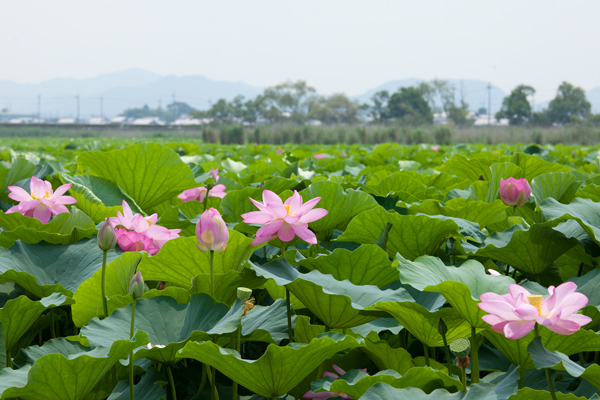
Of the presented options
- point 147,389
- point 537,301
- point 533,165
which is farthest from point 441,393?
point 533,165

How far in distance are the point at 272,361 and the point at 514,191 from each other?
86cm

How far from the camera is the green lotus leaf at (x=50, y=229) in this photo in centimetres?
93

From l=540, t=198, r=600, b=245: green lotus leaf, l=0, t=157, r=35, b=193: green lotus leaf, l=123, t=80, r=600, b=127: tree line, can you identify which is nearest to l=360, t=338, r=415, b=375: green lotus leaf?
l=540, t=198, r=600, b=245: green lotus leaf

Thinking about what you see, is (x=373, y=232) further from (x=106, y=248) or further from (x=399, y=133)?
(x=399, y=133)

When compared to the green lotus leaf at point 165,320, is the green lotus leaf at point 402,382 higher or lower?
lower

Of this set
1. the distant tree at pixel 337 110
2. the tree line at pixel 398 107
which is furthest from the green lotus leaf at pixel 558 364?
the distant tree at pixel 337 110

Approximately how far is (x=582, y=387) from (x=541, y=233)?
30 centimetres

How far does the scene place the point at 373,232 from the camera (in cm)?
101

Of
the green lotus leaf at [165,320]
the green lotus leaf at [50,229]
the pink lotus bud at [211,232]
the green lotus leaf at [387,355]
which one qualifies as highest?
the pink lotus bud at [211,232]

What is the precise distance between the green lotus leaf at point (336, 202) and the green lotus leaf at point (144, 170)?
0.44 meters

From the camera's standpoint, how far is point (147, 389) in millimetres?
647

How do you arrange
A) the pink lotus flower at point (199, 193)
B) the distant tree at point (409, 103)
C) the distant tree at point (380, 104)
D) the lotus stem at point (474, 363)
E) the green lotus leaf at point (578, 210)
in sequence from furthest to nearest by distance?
the distant tree at point (380, 104) → the distant tree at point (409, 103) → the pink lotus flower at point (199, 193) → the green lotus leaf at point (578, 210) → the lotus stem at point (474, 363)

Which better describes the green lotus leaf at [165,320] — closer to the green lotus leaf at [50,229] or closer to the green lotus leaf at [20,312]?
the green lotus leaf at [20,312]

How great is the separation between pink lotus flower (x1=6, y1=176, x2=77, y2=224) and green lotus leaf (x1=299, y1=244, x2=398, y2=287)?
0.66m
